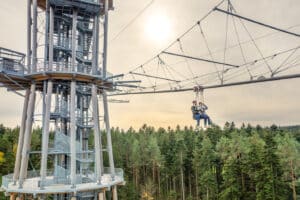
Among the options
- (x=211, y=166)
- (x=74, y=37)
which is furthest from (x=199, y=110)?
(x=211, y=166)

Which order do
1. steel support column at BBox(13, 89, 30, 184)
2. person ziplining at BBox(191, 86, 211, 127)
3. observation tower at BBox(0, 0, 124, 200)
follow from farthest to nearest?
steel support column at BBox(13, 89, 30, 184) → observation tower at BBox(0, 0, 124, 200) → person ziplining at BBox(191, 86, 211, 127)

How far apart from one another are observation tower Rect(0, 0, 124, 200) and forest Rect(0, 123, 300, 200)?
20085mm

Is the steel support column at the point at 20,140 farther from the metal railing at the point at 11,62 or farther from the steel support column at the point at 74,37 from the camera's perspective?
the steel support column at the point at 74,37

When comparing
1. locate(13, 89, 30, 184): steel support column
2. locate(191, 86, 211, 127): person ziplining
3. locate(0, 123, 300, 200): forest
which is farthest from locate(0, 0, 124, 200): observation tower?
locate(0, 123, 300, 200): forest

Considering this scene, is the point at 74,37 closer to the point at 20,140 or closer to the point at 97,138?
the point at 97,138

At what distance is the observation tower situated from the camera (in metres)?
17.5

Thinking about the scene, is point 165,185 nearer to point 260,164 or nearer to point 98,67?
point 260,164

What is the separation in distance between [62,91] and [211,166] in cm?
2917

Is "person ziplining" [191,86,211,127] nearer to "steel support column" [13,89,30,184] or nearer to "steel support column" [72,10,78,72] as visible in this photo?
"steel support column" [72,10,78,72]

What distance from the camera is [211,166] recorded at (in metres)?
43.1

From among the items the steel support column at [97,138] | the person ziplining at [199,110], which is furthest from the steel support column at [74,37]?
the person ziplining at [199,110]

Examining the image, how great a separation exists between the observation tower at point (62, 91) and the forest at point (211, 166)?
Answer: 2008 cm

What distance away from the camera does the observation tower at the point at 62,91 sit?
687 inches

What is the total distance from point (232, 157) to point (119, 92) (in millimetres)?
22079
